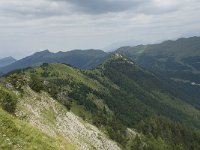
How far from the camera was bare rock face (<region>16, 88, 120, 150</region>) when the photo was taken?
66500 mm

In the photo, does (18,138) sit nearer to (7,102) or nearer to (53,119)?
(7,102)

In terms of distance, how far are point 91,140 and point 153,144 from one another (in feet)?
351

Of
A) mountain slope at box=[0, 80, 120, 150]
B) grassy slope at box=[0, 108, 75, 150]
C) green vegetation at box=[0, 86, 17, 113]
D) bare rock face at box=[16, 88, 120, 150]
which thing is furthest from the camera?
bare rock face at box=[16, 88, 120, 150]

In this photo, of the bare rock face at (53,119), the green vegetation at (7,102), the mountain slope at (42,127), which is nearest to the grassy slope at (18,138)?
the mountain slope at (42,127)

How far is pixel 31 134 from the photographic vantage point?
39.4 meters

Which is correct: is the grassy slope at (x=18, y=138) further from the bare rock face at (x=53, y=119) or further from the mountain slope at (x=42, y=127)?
the bare rock face at (x=53, y=119)

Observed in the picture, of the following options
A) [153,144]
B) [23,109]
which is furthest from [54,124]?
[153,144]

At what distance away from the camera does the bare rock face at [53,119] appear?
66500mm

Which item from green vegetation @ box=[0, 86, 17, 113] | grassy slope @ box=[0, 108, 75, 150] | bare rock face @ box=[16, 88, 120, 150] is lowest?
bare rock face @ box=[16, 88, 120, 150]

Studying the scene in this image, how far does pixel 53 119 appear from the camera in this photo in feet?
253

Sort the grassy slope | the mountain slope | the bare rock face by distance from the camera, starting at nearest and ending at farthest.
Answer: the grassy slope
the mountain slope
the bare rock face

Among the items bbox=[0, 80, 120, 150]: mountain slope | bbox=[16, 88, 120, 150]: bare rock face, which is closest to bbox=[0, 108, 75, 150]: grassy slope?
bbox=[0, 80, 120, 150]: mountain slope

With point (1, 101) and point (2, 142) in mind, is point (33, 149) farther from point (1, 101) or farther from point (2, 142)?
point (1, 101)

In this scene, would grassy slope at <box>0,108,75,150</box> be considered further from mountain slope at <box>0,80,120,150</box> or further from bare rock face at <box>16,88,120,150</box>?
bare rock face at <box>16,88,120,150</box>
